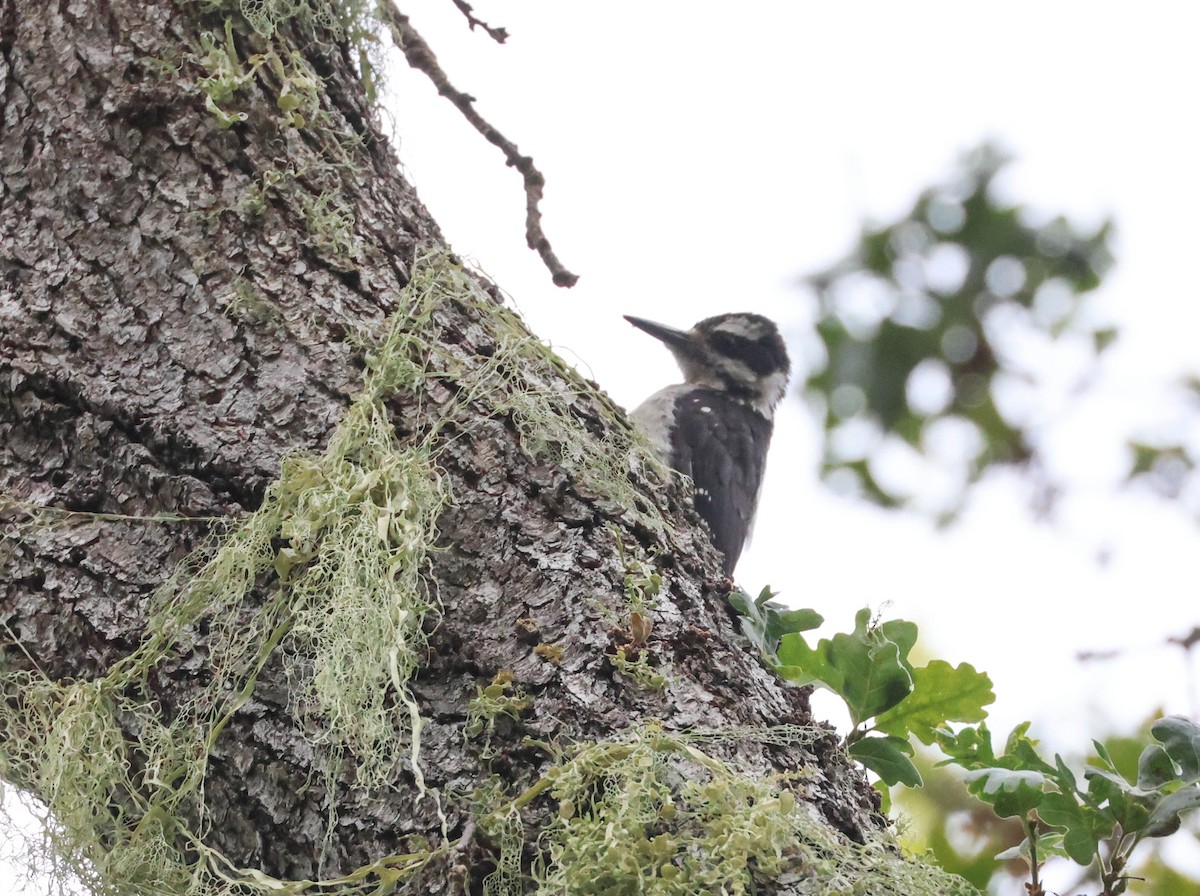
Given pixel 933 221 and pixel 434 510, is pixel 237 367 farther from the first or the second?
pixel 933 221

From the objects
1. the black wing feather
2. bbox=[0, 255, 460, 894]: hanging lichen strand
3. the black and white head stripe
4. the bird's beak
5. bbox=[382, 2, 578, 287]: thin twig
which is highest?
the black and white head stripe

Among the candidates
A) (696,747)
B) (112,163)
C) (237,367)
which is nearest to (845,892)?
(696,747)

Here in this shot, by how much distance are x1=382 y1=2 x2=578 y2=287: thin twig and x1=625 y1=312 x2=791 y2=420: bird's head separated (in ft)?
7.31

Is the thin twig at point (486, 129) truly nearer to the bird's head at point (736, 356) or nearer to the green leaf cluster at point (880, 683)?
the green leaf cluster at point (880, 683)

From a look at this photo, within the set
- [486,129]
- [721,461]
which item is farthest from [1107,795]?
[721,461]

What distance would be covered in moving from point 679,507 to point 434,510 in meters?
0.48

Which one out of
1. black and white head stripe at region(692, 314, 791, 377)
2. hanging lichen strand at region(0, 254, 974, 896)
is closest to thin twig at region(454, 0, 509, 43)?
hanging lichen strand at region(0, 254, 974, 896)

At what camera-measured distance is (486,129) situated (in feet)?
7.52

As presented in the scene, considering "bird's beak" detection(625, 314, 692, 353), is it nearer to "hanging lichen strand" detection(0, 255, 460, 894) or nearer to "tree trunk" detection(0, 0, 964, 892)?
"tree trunk" detection(0, 0, 964, 892)

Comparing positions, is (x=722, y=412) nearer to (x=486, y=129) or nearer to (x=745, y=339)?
(x=745, y=339)

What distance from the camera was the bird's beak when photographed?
439 centimetres

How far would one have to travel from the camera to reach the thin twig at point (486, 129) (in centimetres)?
220

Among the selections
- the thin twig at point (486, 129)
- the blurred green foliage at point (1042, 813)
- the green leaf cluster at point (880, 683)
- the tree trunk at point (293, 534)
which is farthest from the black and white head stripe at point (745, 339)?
the green leaf cluster at point (880, 683)

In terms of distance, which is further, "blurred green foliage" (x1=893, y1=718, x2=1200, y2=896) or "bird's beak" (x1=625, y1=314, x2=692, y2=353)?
"bird's beak" (x1=625, y1=314, x2=692, y2=353)
